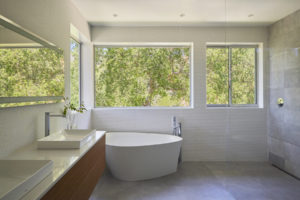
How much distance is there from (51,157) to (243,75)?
2191 mm

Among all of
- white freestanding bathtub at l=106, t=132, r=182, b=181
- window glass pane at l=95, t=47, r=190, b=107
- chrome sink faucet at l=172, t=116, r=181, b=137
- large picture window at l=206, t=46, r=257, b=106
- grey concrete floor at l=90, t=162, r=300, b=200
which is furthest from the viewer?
window glass pane at l=95, t=47, r=190, b=107

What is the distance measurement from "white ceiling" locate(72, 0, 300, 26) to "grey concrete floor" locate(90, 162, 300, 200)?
1.60 meters

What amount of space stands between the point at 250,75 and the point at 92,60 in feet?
9.69

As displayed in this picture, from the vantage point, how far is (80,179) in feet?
5.21

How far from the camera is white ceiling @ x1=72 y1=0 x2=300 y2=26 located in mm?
2531

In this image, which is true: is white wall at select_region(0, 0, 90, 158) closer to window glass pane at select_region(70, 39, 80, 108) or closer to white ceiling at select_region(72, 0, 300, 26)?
white ceiling at select_region(72, 0, 300, 26)

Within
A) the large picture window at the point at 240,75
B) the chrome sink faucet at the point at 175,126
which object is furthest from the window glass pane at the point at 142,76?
the large picture window at the point at 240,75

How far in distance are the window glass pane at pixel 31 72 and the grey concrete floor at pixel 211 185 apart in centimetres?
159

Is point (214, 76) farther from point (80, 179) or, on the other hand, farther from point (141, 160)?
point (80, 179)

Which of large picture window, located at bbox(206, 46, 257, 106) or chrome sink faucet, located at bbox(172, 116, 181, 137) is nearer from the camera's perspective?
large picture window, located at bbox(206, 46, 257, 106)

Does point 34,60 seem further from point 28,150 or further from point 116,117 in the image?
point 116,117

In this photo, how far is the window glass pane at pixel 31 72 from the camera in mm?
1544

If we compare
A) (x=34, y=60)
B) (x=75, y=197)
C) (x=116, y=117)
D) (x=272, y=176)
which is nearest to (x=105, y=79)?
(x=116, y=117)

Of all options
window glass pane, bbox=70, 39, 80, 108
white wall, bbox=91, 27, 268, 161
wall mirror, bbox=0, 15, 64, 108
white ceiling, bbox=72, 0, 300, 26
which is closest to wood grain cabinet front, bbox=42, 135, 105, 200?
wall mirror, bbox=0, 15, 64, 108
